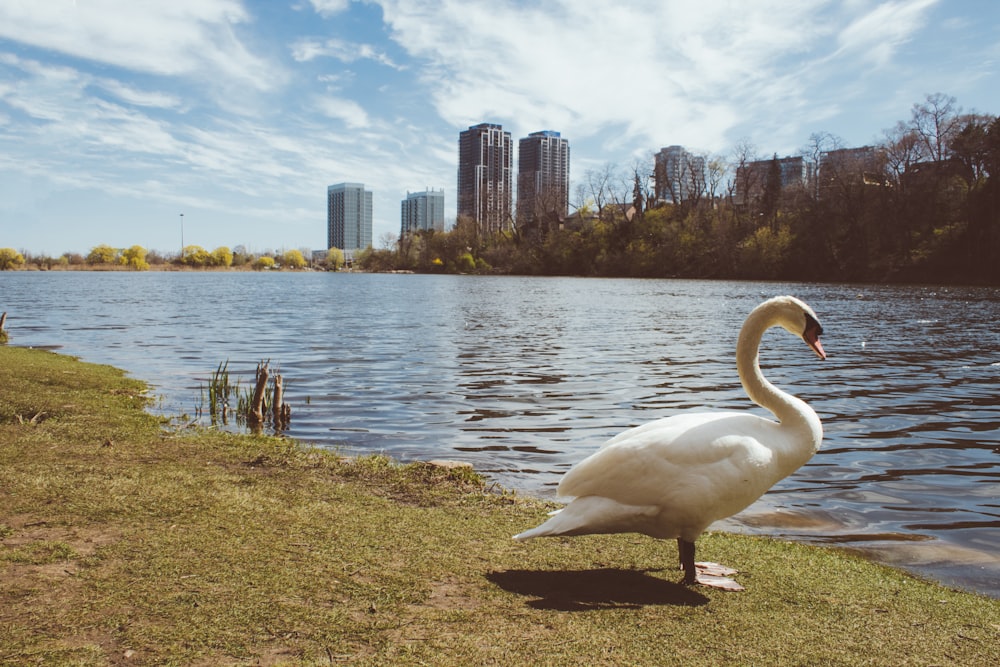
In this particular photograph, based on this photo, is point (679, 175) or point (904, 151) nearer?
point (904, 151)

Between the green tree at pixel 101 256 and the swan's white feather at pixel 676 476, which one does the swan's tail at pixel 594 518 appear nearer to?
the swan's white feather at pixel 676 476

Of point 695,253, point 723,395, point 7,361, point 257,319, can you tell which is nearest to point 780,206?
point 695,253

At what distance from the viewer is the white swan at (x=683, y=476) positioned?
496cm

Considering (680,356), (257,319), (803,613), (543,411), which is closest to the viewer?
(803,613)

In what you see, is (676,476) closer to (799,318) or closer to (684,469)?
(684,469)

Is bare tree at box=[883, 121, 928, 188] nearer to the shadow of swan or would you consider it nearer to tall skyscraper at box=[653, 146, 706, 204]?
tall skyscraper at box=[653, 146, 706, 204]

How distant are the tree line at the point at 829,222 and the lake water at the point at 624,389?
41.5 metres

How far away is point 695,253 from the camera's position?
362ft

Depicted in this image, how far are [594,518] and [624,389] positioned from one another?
12.7m

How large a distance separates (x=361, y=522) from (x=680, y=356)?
1893 cm

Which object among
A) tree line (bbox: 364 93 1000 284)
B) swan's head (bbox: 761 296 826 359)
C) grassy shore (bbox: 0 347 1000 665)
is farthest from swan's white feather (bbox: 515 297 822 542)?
tree line (bbox: 364 93 1000 284)

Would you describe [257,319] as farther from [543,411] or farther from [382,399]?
[543,411]

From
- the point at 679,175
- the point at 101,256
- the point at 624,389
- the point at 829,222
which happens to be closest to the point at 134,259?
the point at 101,256

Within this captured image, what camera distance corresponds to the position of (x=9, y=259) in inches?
6570
